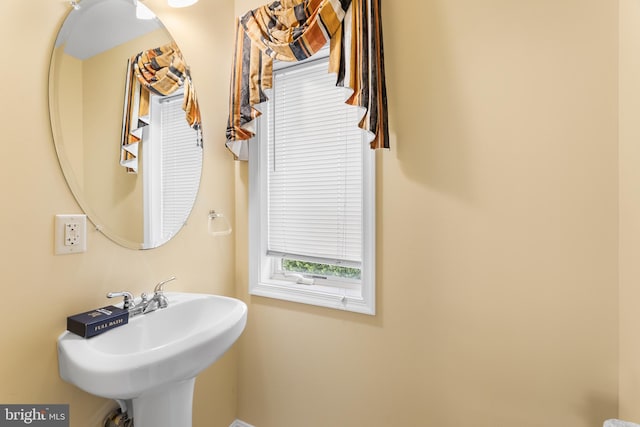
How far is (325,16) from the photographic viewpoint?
127 centimetres

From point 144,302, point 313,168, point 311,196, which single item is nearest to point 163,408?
point 144,302

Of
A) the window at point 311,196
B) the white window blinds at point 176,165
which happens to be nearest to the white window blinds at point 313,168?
the window at point 311,196

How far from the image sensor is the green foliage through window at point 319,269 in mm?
1564

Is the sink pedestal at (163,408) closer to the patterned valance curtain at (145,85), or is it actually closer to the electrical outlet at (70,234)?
the electrical outlet at (70,234)

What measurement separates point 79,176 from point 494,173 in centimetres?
151

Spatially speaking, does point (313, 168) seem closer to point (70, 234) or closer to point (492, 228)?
point (492, 228)

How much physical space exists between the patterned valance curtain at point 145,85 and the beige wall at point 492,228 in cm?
98

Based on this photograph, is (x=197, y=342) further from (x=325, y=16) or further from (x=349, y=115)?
(x=325, y=16)

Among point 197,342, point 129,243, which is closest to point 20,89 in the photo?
point 129,243

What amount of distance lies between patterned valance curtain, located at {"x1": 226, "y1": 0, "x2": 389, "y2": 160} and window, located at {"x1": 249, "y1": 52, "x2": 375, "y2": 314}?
183 mm

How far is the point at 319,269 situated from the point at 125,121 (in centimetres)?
114

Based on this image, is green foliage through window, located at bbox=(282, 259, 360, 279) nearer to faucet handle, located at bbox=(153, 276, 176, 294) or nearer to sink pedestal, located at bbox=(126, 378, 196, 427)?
faucet handle, located at bbox=(153, 276, 176, 294)

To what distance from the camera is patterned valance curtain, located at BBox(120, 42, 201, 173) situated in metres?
1.20

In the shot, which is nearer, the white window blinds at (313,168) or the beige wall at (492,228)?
the beige wall at (492,228)
